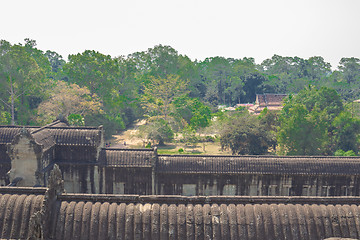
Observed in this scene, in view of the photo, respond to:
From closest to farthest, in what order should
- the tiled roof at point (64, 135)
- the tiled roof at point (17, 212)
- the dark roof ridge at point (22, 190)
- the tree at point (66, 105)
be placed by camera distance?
the tiled roof at point (17, 212)
the dark roof ridge at point (22, 190)
the tiled roof at point (64, 135)
the tree at point (66, 105)

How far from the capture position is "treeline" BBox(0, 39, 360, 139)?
43594 millimetres

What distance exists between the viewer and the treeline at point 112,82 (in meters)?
43.6

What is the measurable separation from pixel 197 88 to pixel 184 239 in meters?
71.2

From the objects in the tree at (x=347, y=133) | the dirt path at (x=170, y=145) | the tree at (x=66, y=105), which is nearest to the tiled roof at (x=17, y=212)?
the dirt path at (x=170, y=145)

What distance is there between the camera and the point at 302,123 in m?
34.7

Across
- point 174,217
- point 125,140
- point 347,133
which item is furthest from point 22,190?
point 125,140

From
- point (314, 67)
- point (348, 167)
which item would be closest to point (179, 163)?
point (348, 167)

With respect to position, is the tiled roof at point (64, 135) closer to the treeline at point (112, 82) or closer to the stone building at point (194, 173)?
the stone building at point (194, 173)

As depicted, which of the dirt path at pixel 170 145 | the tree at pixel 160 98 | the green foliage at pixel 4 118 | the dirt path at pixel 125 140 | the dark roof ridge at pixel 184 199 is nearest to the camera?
the dark roof ridge at pixel 184 199

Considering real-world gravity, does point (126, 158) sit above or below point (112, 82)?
below

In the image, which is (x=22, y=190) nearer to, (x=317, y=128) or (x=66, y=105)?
(x=317, y=128)

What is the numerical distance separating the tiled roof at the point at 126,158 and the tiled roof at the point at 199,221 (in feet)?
26.7

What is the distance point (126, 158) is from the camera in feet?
67.3

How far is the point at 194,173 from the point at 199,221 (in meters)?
8.38
